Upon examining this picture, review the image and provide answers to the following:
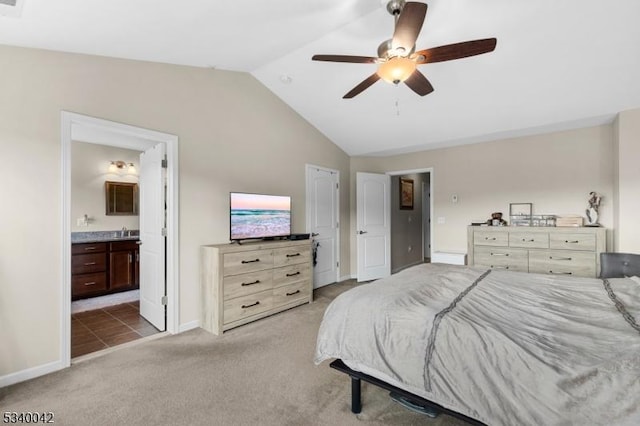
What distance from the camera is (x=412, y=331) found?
149cm

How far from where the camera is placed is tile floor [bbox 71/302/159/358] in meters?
2.82

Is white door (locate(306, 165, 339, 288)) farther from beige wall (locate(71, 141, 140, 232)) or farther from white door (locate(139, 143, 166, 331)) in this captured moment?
beige wall (locate(71, 141, 140, 232))

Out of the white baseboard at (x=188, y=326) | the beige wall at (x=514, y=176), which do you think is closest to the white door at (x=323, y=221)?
the beige wall at (x=514, y=176)

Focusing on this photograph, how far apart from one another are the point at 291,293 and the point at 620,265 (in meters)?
3.24

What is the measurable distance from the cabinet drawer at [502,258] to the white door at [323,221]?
87.4 inches

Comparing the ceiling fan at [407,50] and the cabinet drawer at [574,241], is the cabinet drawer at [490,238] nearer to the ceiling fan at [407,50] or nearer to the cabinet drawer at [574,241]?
the cabinet drawer at [574,241]

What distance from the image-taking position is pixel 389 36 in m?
2.78

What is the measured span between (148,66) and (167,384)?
285 cm

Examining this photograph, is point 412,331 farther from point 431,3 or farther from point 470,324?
point 431,3

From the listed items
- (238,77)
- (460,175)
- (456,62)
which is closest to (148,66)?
(238,77)

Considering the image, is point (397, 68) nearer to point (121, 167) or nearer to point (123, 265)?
point (123, 265)

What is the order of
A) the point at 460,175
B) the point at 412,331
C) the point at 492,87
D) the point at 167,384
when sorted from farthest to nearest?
the point at 460,175, the point at 492,87, the point at 167,384, the point at 412,331

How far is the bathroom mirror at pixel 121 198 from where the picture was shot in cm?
484

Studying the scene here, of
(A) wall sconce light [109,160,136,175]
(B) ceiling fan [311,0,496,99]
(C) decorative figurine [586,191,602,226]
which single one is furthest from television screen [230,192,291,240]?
(C) decorative figurine [586,191,602,226]
